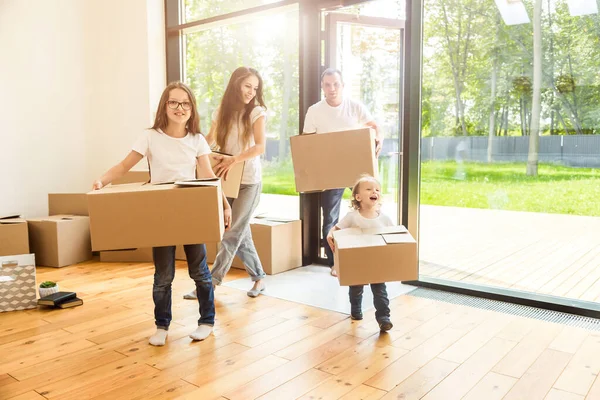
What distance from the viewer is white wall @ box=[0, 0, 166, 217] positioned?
408 centimetres

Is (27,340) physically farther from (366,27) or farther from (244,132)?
(366,27)

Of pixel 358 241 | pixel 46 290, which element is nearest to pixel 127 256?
pixel 46 290

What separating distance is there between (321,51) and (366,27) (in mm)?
341

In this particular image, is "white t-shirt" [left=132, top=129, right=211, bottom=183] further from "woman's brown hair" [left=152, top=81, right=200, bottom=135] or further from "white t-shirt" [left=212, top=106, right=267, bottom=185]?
"white t-shirt" [left=212, top=106, right=267, bottom=185]

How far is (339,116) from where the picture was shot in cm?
324

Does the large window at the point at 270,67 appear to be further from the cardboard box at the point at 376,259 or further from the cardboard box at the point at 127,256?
the cardboard box at the point at 376,259

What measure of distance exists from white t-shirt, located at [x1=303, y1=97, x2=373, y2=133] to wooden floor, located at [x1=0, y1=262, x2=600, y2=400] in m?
1.08

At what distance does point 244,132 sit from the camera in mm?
2816

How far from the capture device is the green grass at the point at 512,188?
2.70m

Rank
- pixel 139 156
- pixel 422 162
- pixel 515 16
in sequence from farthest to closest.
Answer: pixel 422 162, pixel 515 16, pixel 139 156

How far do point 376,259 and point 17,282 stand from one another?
1891mm

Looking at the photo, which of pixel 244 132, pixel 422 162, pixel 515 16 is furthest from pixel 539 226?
pixel 244 132

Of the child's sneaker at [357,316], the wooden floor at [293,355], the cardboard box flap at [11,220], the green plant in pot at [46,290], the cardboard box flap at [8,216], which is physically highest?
the cardboard box flap at [8,216]

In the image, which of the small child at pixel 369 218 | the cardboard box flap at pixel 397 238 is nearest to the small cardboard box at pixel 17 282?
the small child at pixel 369 218
